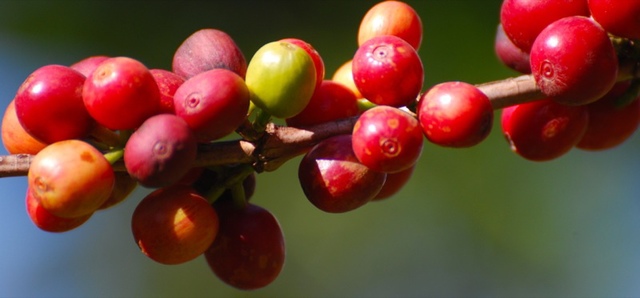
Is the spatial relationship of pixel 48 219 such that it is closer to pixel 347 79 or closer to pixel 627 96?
pixel 347 79

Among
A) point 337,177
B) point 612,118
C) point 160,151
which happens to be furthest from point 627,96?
point 160,151

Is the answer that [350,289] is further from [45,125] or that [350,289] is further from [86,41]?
[45,125]

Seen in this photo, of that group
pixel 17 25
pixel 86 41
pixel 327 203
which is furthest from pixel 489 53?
pixel 327 203

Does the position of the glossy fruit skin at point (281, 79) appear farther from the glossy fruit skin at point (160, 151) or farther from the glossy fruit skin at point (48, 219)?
the glossy fruit skin at point (48, 219)

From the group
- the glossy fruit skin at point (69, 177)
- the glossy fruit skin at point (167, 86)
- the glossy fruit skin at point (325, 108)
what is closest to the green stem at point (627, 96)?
the glossy fruit skin at point (325, 108)

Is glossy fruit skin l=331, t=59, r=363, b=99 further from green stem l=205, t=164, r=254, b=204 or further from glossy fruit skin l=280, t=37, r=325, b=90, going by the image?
green stem l=205, t=164, r=254, b=204
